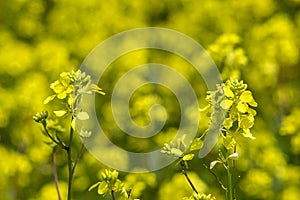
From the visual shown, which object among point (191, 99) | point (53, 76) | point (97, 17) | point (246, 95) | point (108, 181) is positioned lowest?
point (108, 181)

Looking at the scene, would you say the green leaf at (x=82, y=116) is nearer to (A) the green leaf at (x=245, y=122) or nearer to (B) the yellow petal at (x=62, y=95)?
(B) the yellow petal at (x=62, y=95)

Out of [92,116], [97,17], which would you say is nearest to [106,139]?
[92,116]

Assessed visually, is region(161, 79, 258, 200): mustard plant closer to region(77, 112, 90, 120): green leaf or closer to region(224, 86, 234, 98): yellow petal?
region(224, 86, 234, 98): yellow petal

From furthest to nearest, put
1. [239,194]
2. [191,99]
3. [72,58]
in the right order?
[72,58], [191,99], [239,194]

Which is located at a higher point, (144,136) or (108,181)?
(144,136)

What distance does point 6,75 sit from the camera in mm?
5574

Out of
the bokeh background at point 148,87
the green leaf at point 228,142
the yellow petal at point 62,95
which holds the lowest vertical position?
the green leaf at point 228,142

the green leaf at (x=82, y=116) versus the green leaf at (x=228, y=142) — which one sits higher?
the green leaf at (x=82, y=116)

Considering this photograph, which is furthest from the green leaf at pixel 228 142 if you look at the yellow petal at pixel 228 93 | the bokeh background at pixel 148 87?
the bokeh background at pixel 148 87

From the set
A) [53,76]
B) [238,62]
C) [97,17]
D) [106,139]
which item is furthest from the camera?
[97,17]

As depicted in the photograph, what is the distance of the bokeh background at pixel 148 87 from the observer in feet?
13.3

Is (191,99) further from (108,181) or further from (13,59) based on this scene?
(108,181)

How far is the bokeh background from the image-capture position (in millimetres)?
4062

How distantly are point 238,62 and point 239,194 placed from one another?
3.48 ft
